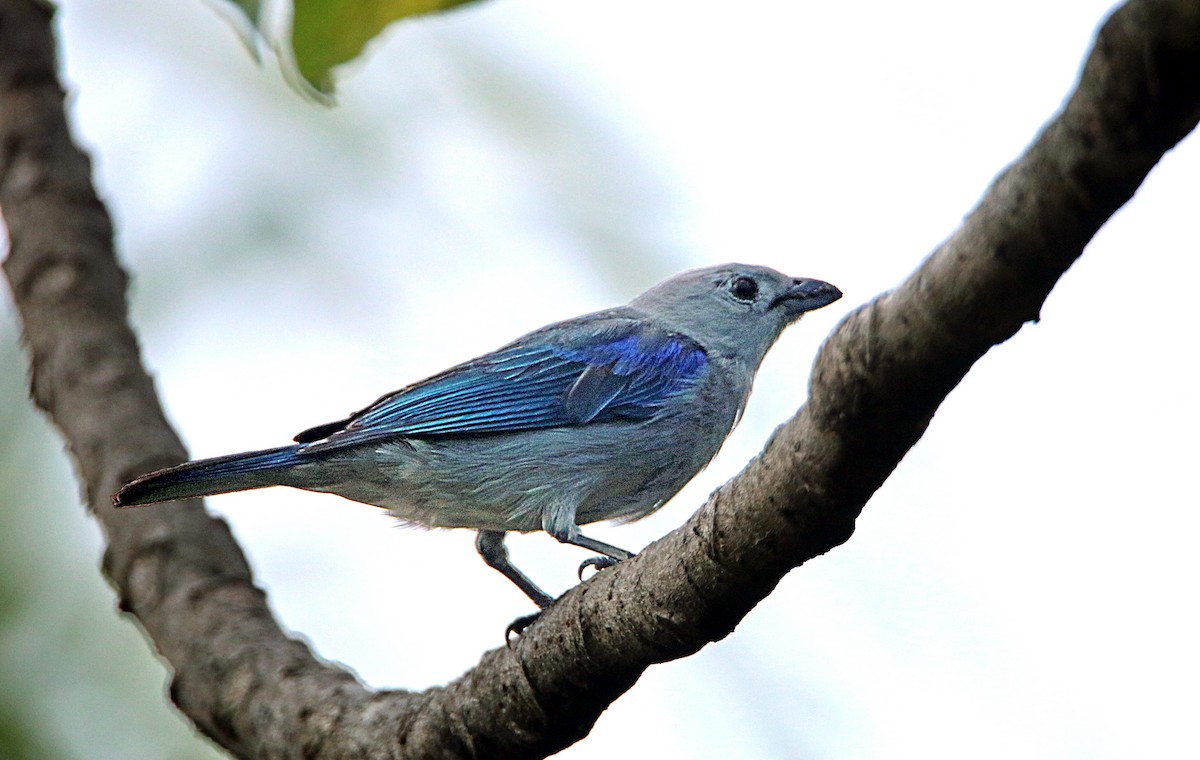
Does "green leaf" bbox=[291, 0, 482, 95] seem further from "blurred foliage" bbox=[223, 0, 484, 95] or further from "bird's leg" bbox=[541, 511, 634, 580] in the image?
"bird's leg" bbox=[541, 511, 634, 580]

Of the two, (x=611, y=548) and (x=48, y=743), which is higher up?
(x=48, y=743)

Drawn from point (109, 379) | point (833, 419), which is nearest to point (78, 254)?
point (109, 379)

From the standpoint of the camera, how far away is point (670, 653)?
2.96 m

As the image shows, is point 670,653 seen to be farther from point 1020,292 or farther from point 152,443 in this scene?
point 152,443

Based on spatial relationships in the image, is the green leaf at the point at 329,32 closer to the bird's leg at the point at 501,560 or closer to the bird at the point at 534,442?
the bird at the point at 534,442

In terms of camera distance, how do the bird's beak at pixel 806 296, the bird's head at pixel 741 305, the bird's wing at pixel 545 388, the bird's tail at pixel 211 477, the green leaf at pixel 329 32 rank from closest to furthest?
the green leaf at pixel 329 32
the bird's tail at pixel 211 477
the bird's wing at pixel 545 388
the bird's head at pixel 741 305
the bird's beak at pixel 806 296

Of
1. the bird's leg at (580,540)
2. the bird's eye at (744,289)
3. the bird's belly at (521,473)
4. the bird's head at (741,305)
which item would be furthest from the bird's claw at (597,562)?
the bird's eye at (744,289)

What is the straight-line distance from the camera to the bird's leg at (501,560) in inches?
194

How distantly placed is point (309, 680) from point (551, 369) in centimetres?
193

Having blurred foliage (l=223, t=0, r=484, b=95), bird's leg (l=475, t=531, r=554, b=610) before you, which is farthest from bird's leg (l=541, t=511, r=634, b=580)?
blurred foliage (l=223, t=0, r=484, b=95)

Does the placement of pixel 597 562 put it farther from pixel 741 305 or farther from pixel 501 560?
pixel 741 305

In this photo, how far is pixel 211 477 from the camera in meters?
4.27

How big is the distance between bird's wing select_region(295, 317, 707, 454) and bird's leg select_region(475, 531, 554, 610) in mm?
472

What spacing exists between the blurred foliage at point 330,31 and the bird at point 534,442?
1828 millimetres
